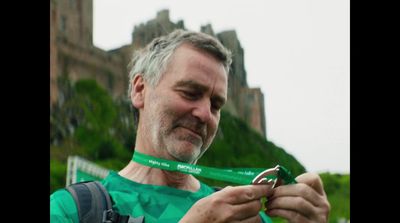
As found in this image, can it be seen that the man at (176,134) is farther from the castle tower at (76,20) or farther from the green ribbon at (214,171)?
the castle tower at (76,20)

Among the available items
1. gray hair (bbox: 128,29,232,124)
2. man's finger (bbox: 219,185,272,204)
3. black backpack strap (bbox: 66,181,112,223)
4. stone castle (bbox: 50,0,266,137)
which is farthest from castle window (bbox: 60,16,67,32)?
man's finger (bbox: 219,185,272,204)

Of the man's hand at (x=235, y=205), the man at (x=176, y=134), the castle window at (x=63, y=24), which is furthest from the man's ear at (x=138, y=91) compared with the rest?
the castle window at (x=63, y=24)

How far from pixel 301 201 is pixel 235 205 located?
0.19 feet

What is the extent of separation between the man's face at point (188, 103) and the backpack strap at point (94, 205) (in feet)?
0.25

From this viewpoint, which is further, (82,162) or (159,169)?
(82,162)

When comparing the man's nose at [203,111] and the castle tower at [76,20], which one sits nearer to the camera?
the man's nose at [203,111]

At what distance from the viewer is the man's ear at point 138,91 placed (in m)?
0.61

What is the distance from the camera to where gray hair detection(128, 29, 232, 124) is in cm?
57

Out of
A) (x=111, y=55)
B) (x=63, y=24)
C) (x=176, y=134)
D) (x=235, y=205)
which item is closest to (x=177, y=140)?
(x=176, y=134)

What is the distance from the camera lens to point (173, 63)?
0.57 m
